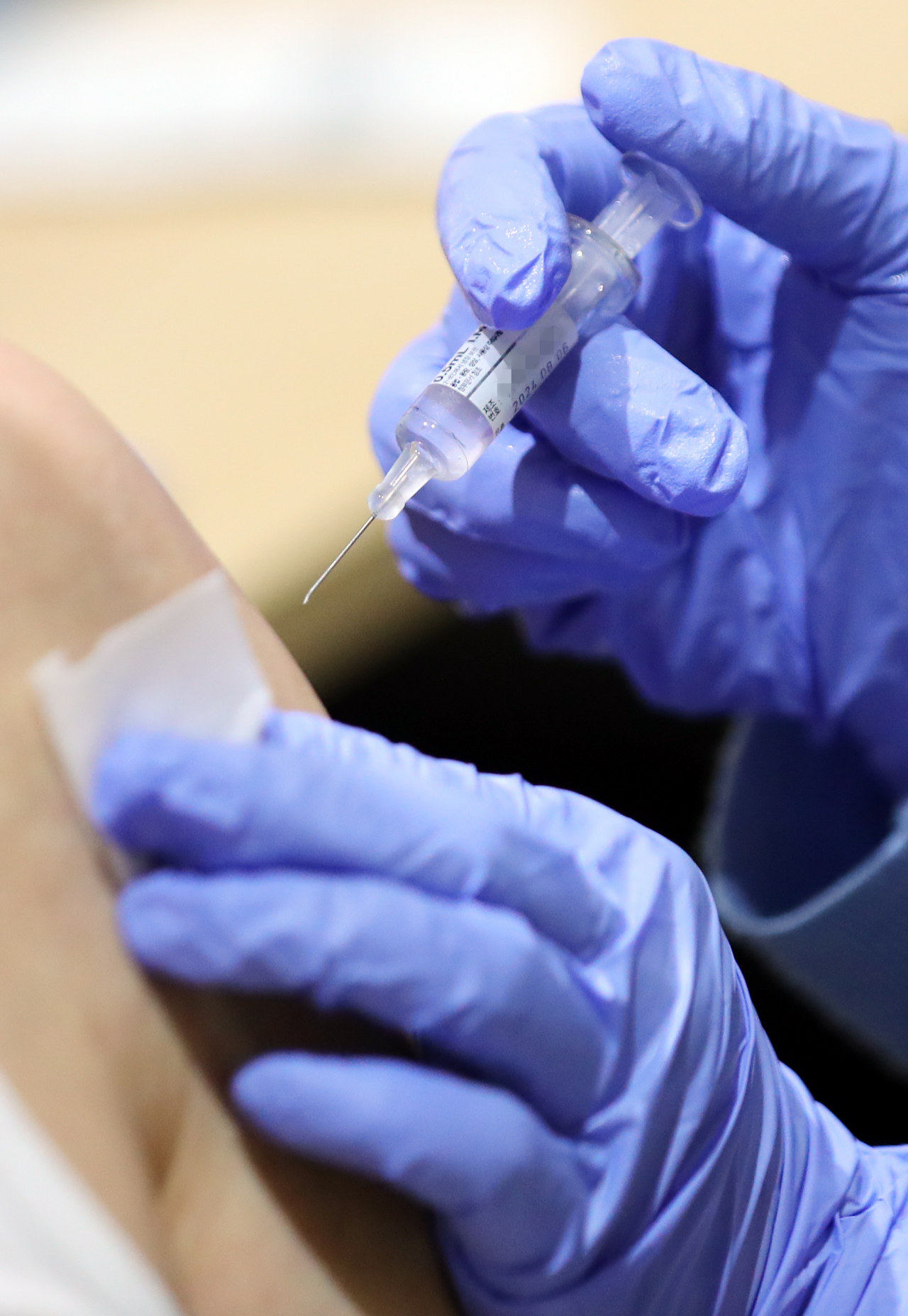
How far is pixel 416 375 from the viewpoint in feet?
2.86

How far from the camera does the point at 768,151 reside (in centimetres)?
76

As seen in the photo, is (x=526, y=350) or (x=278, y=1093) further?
(x=526, y=350)

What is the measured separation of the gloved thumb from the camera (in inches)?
29.1

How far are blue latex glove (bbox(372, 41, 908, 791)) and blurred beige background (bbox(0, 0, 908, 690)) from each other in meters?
0.34

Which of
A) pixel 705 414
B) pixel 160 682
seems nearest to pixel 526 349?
pixel 705 414

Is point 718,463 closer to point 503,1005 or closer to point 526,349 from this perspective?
point 526,349

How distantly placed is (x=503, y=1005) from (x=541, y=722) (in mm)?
1296

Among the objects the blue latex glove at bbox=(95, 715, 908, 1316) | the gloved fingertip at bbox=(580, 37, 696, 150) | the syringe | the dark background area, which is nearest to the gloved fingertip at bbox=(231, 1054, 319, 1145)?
the blue latex glove at bbox=(95, 715, 908, 1316)

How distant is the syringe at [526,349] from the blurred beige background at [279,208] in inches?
19.9

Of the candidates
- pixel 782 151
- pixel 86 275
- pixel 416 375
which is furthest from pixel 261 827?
pixel 86 275

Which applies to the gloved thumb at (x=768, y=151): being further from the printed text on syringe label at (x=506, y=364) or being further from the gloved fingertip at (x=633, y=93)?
the printed text on syringe label at (x=506, y=364)

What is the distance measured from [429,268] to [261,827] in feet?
3.74

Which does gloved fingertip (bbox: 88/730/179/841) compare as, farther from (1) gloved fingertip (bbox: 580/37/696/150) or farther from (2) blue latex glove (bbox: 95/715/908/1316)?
(1) gloved fingertip (bbox: 580/37/696/150)

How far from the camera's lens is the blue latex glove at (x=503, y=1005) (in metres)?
0.51
